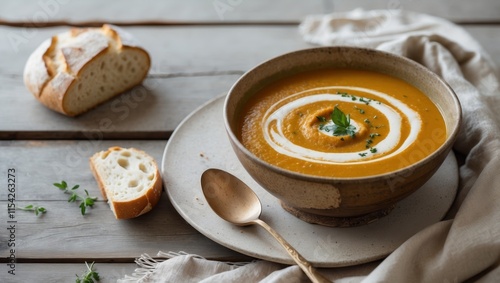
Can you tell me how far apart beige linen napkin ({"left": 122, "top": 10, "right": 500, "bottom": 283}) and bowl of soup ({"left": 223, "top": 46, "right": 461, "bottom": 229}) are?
0.18 m

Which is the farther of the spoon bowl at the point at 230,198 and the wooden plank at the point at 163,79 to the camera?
the wooden plank at the point at 163,79

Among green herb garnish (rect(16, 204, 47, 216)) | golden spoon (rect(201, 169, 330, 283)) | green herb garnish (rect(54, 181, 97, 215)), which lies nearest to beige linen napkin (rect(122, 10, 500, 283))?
golden spoon (rect(201, 169, 330, 283))

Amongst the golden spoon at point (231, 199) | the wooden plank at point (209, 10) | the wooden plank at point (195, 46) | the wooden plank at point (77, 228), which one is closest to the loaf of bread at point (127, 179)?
the wooden plank at point (77, 228)

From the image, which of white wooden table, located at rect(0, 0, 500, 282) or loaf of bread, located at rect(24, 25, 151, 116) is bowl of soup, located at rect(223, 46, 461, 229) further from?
loaf of bread, located at rect(24, 25, 151, 116)

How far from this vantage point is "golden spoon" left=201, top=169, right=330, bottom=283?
80.9 inches

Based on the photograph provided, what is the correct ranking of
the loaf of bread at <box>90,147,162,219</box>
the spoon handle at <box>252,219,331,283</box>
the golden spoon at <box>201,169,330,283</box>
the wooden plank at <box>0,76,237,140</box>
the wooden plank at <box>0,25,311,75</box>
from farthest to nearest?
the wooden plank at <box>0,25,311,75</box> < the wooden plank at <box>0,76,237,140</box> < the loaf of bread at <box>90,147,162,219</box> < the golden spoon at <box>201,169,330,283</box> < the spoon handle at <box>252,219,331,283</box>

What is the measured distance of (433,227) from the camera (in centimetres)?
193

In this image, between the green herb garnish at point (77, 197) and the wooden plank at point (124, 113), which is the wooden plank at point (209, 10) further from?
the green herb garnish at point (77, 197)

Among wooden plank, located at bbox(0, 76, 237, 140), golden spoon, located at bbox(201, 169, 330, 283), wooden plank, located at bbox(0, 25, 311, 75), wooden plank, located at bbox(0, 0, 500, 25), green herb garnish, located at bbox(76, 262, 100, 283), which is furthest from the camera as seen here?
wooden plank, located at bbox(0, 0, 500, 25)

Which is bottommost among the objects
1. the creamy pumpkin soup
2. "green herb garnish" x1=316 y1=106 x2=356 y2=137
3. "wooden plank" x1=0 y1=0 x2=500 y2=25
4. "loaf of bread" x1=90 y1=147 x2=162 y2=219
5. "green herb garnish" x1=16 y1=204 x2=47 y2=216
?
"green herb garnish" x1=16 y1=204 x2=47 y2=216

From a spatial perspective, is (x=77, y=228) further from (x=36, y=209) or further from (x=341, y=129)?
(x=341, y=129)

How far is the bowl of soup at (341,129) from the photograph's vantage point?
1.87 metres

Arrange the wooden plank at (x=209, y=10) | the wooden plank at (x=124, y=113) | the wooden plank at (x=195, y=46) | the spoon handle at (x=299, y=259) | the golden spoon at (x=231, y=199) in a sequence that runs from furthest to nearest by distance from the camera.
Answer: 1. the wooden plank at (x=209, y=10)
2. the wooden plank at (x=195, y=46)
3. the wooden plank at (x=124, y=113)
4. the golden spoon at (x=231, y=199)
5. the spoon handle at (x=299, y=259)

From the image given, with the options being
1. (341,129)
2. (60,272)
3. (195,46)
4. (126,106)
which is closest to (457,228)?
(341,129)
